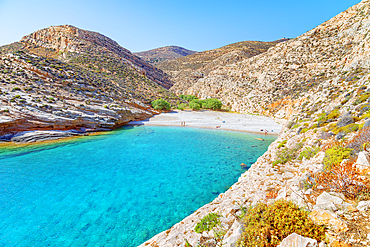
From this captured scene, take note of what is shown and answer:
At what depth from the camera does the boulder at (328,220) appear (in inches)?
109

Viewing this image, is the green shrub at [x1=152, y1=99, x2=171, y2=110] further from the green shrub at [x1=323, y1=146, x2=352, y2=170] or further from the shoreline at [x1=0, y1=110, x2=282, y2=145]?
the green shrub at [x1=323, y1=146, x2=352, y2=170]

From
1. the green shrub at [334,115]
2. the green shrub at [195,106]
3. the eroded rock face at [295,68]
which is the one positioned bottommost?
the green shrub at [334,115]

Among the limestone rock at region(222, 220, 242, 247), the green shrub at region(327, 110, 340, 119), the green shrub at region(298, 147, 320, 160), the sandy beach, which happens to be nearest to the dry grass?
the limestone rock at region(222, 220, 242, 247)

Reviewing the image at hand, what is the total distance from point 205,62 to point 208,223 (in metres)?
98.7

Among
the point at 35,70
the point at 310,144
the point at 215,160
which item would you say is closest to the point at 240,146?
the point at 215,160

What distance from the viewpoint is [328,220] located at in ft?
9.84

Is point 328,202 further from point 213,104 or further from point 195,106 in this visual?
point 213,104

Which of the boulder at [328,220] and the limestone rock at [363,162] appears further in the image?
the limestone rock at [363,162]

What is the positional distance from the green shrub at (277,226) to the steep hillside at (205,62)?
271ft

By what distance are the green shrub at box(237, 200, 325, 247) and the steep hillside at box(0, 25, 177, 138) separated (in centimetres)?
3721

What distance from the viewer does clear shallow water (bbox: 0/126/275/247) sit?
8359 millimetres

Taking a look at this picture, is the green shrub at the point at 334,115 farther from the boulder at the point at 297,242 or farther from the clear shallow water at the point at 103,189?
the boulder at the point at 297,242

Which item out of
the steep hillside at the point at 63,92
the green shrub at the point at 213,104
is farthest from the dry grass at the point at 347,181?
the green shrub at the point at 213,104

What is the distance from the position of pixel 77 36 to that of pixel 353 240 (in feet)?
291
